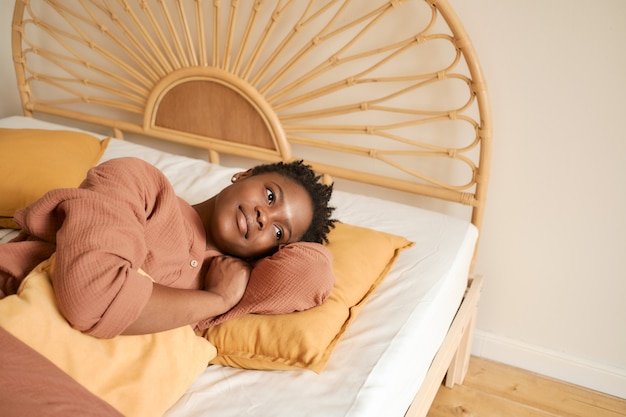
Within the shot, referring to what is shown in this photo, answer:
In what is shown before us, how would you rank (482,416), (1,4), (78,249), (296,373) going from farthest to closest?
(1,4)
(482,416)
(296,373)
(78,249)

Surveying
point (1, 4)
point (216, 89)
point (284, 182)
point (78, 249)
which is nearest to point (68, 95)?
point (1, 4)

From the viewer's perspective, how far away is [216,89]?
1932mm

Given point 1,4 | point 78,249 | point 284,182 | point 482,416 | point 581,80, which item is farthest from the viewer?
point 1,4

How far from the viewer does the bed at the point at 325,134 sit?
107 cm

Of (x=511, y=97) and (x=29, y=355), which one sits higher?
(x=511, y=97)

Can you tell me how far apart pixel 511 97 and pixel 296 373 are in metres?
1.06

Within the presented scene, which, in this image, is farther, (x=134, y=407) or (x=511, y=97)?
(x=511, y=97)

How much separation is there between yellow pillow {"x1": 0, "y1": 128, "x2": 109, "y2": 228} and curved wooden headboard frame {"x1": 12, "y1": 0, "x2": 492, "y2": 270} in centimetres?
35

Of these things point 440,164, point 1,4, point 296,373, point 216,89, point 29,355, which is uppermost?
point 1,4

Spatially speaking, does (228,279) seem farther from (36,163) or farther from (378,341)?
(36,163)

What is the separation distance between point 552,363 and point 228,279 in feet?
4.09

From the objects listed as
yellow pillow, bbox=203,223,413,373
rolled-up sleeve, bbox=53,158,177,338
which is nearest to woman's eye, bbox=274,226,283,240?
yellow pillow, bbox=203,223,413,373

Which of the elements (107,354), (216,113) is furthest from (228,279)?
(216,113)

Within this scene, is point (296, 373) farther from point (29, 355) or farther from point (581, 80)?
point (581, 80)
